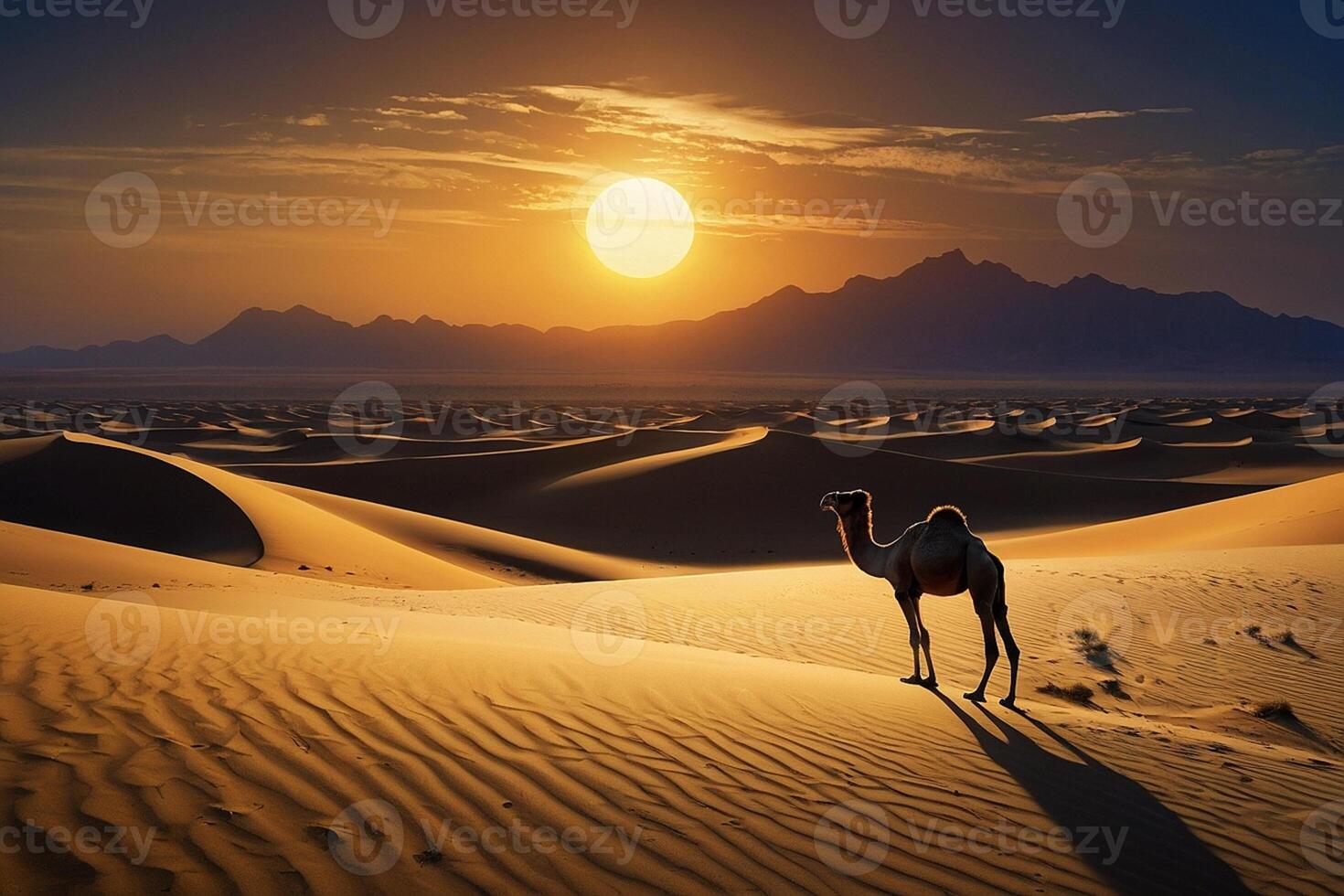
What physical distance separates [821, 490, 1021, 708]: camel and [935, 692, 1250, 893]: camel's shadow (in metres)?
1.37

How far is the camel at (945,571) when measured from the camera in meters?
7.87

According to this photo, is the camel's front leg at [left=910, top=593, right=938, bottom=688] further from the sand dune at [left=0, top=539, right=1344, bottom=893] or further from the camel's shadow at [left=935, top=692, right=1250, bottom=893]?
the camel's shadow at [left=935, top=692, right=1250, bottom=893]

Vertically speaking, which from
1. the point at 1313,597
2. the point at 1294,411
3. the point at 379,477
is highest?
the point at 1294,411

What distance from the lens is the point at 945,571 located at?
807cm

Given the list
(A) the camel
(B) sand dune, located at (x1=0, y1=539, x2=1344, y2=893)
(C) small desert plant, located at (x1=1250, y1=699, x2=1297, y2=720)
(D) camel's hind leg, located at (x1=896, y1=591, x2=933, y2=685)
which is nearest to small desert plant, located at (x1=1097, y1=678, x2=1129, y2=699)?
(B) sand dune, located at (x1=0, y1=539, x2=1344, y2=893)

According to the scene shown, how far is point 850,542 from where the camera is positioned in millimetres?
9156

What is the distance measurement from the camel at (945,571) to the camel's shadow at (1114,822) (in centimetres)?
137

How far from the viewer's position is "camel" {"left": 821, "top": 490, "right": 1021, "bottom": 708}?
7.87 m

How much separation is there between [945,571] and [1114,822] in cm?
303

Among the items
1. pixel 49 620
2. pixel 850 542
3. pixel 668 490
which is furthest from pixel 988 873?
pixel 668 490

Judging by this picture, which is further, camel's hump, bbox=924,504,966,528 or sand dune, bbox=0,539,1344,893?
camel's hump, bbox=924,504,966,528

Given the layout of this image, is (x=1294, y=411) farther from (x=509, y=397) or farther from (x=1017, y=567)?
(x=509, y=397)

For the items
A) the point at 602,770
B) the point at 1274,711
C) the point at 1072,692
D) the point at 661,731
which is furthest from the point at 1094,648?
the point at 602,770

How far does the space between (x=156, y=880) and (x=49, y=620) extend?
190 inches
